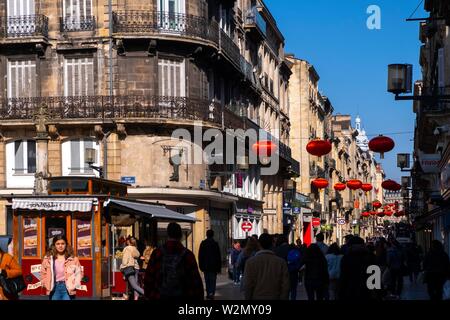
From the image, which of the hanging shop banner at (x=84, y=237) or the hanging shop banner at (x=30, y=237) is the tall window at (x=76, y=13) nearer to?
the hanging shop banner at (x=30, y=237)

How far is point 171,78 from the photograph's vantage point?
127 ft

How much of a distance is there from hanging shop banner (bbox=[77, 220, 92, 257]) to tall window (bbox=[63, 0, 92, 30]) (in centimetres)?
1571

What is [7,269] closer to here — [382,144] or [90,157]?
[382,144]

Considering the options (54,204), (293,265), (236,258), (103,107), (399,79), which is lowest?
(236,258)

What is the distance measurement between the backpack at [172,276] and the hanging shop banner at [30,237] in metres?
13.9

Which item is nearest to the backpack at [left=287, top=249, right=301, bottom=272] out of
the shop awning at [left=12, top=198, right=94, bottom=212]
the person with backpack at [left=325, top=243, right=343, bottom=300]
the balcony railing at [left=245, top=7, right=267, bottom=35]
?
the person with backpack at [left=325, top=243, right=343, bottom=300]

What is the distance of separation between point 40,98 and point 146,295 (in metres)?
28.1

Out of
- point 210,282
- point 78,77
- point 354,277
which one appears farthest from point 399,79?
point 78,77

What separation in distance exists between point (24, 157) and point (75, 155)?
2.11 meters

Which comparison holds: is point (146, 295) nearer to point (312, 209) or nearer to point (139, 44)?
point (139, 44)

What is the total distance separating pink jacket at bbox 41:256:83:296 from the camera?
16.0 metres

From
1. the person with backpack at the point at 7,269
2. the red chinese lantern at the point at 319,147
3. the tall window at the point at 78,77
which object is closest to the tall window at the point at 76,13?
the tall window at the point at 78,77

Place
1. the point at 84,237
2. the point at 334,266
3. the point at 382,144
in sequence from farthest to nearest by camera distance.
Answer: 1. the point at 382,144
2. the point at 84,237
3. the point at 334,266

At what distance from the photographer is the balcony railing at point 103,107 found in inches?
1491
